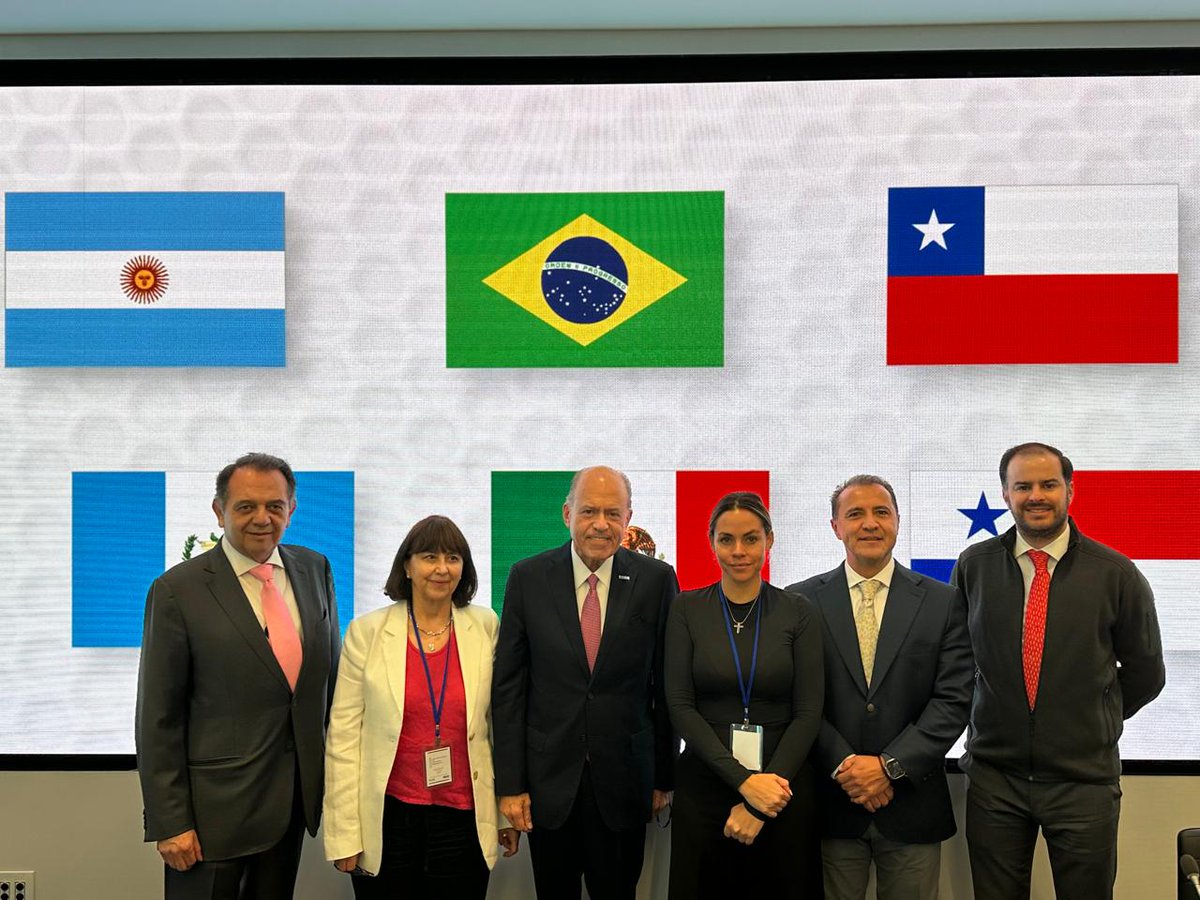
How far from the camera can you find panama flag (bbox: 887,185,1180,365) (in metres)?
3.35

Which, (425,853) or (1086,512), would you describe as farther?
(1086,512)

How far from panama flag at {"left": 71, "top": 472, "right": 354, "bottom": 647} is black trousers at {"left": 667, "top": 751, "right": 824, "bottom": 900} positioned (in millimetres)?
1496

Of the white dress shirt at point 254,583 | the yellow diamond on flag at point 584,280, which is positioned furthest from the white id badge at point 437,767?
the yellow diamond on flag at point 584,280

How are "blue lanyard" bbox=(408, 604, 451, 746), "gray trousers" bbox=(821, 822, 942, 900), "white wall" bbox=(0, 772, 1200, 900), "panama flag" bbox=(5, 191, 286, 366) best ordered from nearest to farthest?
"blue lanyard" bbox=(408, 604, 451, 746) < "gray trousers" bbox=(821, 822, 942, 900) < "white wall" bbox=(0, 772, 1200, 900) < "panama flag" bbox=(5, 191, 286, 366)

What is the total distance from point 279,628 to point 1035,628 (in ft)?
7.12

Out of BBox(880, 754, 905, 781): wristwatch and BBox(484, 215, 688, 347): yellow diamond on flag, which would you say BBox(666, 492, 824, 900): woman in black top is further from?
BBox(484, 215, 688, 347): yellow diamond on flag

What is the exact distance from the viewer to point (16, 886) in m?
3.39

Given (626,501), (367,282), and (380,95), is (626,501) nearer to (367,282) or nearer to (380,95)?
(367,282)

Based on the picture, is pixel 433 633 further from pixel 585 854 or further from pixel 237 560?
pixel 585 854

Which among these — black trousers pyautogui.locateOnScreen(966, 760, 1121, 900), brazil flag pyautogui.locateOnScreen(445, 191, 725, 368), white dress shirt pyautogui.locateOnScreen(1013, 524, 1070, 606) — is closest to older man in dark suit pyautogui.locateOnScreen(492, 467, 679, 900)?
brazil flag pyautogui.locateOnScreen(445, 191, 725, 368)

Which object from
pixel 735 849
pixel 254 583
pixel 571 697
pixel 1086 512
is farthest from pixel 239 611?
pixel 1086 512

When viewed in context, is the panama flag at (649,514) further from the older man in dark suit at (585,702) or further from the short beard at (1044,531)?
the short beard at (1044,531)

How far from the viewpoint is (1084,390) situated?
3348mm

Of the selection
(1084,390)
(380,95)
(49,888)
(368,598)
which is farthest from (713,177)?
(49,888)
